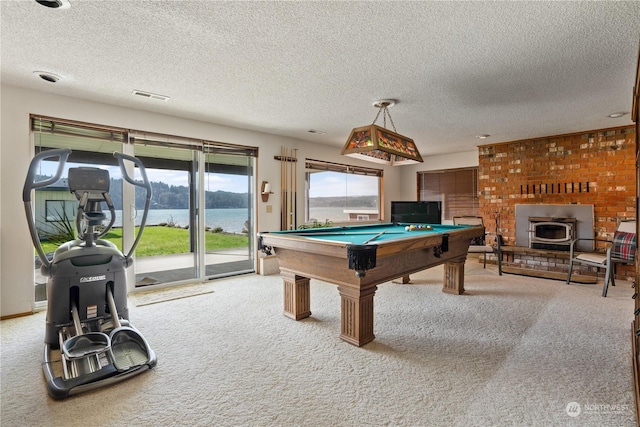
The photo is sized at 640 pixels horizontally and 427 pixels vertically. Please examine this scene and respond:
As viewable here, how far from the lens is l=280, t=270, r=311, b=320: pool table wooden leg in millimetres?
A: 3100

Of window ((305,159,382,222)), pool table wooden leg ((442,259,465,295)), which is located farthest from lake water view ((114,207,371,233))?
pool table wooden leg ((442,259,465,295))

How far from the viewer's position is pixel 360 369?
2.19 metres

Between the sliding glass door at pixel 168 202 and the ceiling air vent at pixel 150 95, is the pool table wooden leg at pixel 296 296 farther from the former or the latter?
the ceiling air vent at pixel 150 95

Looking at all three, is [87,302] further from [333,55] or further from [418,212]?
[418,212]

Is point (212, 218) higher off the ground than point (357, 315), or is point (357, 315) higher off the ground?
point (212, 218)

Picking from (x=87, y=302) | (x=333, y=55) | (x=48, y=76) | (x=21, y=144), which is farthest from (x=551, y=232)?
(x=21, y=144)

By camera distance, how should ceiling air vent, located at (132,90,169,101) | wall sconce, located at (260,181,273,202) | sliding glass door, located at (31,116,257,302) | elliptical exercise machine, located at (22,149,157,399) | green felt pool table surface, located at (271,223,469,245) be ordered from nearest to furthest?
elliptical exercise machine, located at (22,149,157,399)
green felt pool table surface, located at (271,223,469,245)
ceiling air vent, located at (132,90,169,101)
sliding glass door, located at (31,116,257,302)
wall sconce, located at (260,181,273,202)

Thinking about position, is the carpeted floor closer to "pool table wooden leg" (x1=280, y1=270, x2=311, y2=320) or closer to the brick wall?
"pool table wooden leg" (x1=280, y1=270, x2=311, y2=320)

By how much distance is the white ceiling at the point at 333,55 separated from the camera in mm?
1950

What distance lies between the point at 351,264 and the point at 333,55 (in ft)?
5.32

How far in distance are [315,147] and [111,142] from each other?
326 cm

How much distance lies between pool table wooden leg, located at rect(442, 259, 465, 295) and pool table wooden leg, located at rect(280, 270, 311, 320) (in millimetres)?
1912

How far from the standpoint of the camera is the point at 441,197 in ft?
24.0

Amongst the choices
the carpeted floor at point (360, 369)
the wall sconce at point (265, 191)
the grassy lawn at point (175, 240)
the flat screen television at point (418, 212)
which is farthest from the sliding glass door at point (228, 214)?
the flat screen television at point (418, 212)
